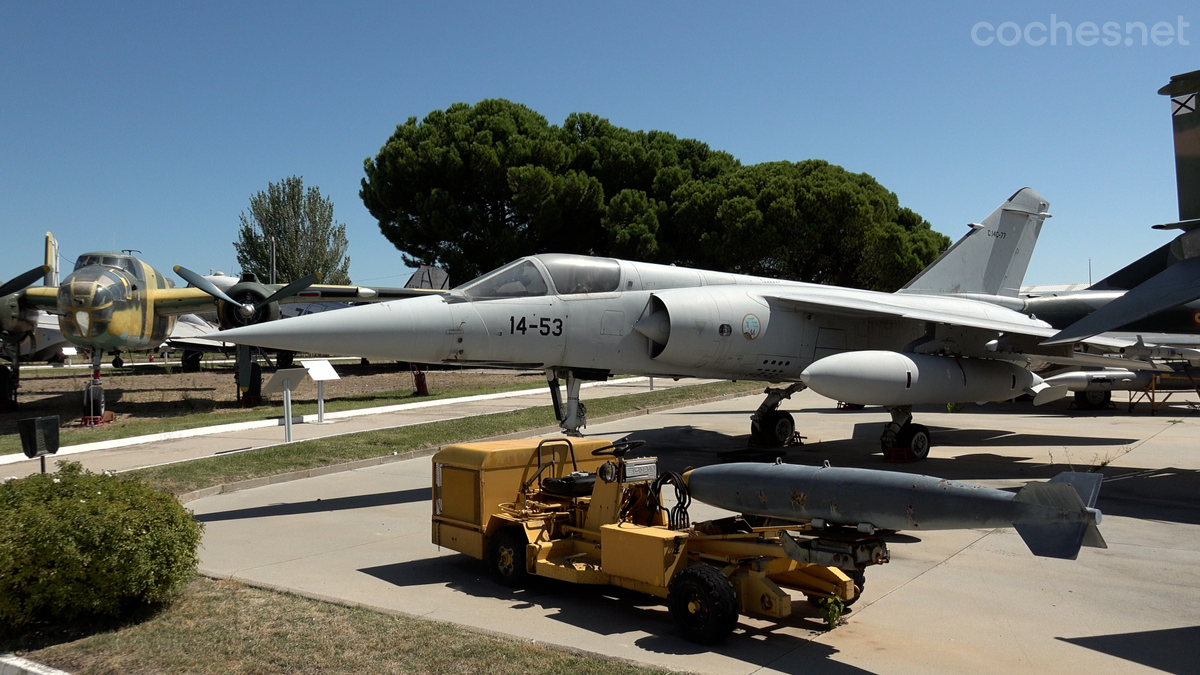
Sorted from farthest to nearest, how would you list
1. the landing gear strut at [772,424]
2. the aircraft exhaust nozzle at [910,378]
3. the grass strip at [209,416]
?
the grass strip at [209,416], the landing gear strut at [772,424], the aircraft exhaust nozzle at [910,378]

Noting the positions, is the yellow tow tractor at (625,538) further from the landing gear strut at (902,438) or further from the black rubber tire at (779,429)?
the black rubber tire at (779,429)

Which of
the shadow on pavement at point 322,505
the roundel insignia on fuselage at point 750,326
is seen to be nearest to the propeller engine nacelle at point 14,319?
the shadow on pavement at point 322,505

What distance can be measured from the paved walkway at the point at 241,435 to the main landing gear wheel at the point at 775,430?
25.0ft

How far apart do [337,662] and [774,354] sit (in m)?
8.52

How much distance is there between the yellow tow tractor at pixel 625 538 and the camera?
194 inches

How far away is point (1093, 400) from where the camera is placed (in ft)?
69.7

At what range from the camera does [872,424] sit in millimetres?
18188

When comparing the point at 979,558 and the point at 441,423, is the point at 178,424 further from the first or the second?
the point at 979,558

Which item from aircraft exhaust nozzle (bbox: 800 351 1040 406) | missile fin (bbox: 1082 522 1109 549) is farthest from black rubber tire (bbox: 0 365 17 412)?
missile fin (bbox: 1082 522 1109 549)

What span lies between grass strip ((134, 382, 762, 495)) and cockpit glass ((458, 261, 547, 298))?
14.7 feet

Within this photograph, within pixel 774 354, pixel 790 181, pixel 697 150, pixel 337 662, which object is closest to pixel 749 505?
pixel 337 662

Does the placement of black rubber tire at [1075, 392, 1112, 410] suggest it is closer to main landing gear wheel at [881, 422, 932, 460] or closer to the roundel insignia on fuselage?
main landing gear wheel at [881, 422, 932, 460]

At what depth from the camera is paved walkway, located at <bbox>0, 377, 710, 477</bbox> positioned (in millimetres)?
13133

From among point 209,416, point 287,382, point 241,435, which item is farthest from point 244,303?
point 287,382
